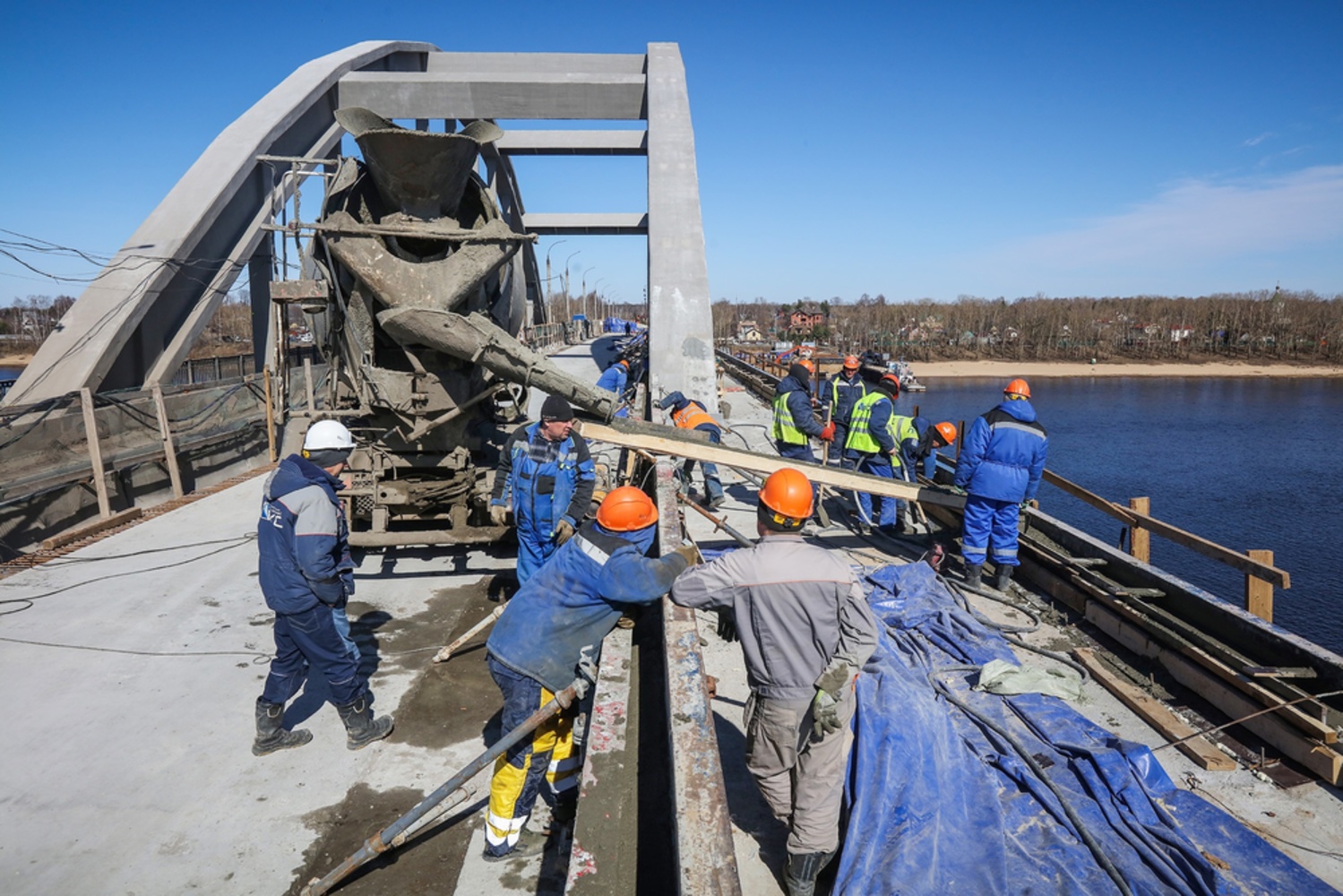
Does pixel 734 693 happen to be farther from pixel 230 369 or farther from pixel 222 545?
pixel 230 369

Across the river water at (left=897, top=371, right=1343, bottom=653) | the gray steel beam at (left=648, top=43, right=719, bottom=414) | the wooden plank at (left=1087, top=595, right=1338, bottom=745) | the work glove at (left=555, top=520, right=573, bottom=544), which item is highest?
the gray steel beam at (left=648, top=43, right=719, bottom=414)

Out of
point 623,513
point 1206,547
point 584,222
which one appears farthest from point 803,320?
point 623,513

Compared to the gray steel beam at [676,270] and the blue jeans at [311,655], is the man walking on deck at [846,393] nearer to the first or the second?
the gray steel beam at [676,270]

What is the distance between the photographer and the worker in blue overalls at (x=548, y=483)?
5.09 metres

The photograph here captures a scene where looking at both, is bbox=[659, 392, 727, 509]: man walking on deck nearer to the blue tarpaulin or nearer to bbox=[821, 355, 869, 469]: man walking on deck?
bbox=[821, 355, 869, 469]: man walking on deck

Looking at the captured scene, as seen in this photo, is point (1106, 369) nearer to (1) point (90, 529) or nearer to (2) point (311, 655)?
(1) point (90, 529)

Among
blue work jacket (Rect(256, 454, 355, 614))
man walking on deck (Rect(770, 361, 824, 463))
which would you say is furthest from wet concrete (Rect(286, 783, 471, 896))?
man walking on deck (Rect(770, 361, 824, 463))

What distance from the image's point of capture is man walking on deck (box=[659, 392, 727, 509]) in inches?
317

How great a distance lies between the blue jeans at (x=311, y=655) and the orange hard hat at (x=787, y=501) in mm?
2559

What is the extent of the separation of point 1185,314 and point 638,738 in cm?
7463

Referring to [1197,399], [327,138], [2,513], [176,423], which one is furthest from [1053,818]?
[1197,399]

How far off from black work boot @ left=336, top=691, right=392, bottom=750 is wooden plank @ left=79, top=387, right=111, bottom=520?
5.99m

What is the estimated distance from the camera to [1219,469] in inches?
853

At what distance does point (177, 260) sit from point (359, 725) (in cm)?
939
